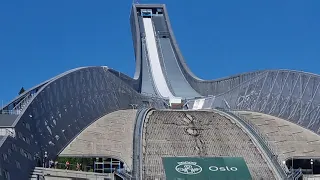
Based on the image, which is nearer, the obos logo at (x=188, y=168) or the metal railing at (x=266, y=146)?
the obos logo at (x=188, y=168)

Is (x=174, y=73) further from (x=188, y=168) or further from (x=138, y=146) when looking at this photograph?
(x=188, y=168)

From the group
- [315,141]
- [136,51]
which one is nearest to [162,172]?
[315,141]

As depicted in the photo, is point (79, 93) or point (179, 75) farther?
point (179, 75)

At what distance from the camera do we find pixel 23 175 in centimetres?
1975

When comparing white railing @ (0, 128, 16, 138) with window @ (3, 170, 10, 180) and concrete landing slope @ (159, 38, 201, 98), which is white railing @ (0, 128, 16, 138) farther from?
concrete landing slope @ (159, 38, 201, 98)

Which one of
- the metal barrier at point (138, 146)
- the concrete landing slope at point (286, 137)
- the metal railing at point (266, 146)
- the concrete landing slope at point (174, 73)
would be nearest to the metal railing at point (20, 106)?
the metal barrier at point (138, 146)

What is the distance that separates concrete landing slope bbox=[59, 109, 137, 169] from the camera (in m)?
24.5

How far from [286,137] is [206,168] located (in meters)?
5.44

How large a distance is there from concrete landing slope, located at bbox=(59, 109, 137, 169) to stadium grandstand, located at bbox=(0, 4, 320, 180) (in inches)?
1.8

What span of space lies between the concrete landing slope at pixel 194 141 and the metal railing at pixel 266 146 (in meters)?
0.39

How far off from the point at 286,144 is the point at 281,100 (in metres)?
4.77

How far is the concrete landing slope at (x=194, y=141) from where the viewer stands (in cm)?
2443

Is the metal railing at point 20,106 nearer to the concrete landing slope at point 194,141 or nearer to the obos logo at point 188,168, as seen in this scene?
the concrete landing slope at point 194,141

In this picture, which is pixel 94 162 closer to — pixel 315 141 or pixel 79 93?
pixel 79 93
